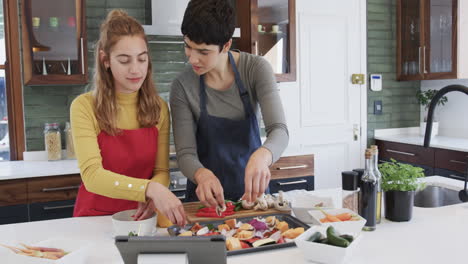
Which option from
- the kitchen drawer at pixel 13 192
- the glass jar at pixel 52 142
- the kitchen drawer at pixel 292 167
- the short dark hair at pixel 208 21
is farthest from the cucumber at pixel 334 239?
the glass jar at pixel 52 142

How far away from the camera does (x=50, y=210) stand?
2.95 metres

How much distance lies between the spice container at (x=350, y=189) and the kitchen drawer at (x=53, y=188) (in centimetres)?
201

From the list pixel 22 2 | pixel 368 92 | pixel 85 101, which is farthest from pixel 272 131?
pixel 368 92

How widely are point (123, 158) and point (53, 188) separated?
4.42ft

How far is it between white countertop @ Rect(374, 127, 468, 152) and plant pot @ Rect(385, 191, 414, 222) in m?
2.07

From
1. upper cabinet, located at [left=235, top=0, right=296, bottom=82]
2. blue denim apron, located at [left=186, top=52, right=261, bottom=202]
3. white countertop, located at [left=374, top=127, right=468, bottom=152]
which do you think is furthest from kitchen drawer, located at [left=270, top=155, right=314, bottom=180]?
blue denim apron, located at [left=186, top=52, right=261, bottom=202]

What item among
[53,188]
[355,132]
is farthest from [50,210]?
[355,132]

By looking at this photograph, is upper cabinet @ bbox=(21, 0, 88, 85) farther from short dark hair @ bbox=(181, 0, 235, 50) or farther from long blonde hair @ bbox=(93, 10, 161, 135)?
short dark hair @ bbox=(181, 0, 235, 50)

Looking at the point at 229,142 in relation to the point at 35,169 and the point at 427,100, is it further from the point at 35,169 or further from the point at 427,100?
the point at 427,100

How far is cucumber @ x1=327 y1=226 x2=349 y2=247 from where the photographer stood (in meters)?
1.23

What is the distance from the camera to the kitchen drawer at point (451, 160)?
3.42 m

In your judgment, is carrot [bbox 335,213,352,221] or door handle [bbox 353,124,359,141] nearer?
A: carrot [bbox 335,213,352,221]

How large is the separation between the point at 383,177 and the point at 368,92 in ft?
9.85

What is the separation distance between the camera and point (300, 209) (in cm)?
157
